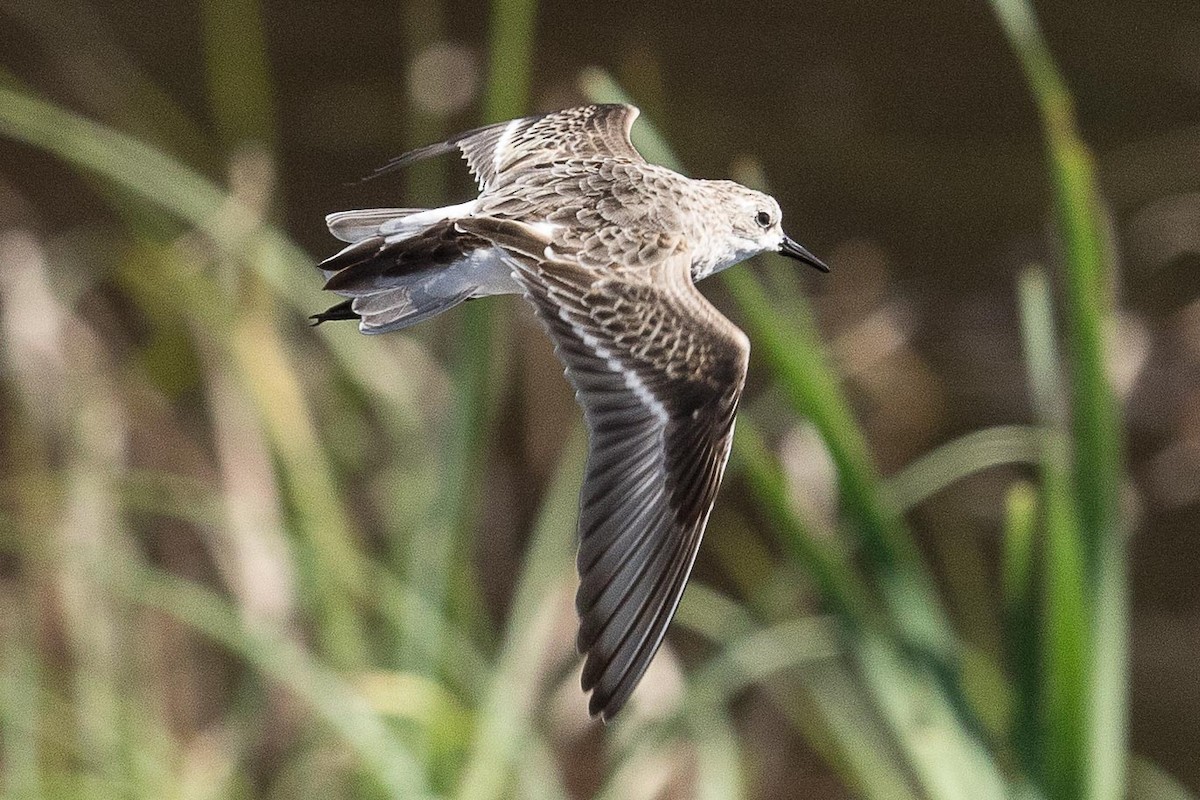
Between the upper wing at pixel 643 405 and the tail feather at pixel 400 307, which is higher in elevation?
the tail feather at pixel 400 307

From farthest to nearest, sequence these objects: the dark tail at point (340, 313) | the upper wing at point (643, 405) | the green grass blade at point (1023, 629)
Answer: the green grass blade at point (1023, 629) → the dark tail at point (340, 313) → the upper wing at point (643, 405)

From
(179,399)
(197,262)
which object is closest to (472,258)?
(197,262)

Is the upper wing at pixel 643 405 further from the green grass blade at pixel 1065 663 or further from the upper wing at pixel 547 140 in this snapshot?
the green grass blade at pixel 1065 663

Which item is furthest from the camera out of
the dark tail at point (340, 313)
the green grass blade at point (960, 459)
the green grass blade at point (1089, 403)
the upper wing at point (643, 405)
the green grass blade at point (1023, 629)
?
the green grass blade at point (960, 459)

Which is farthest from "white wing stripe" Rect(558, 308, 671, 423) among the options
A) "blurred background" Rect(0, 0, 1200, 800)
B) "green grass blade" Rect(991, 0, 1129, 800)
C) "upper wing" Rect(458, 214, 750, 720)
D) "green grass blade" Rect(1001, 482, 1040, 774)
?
"green grass blade" Rect(1001, 482, 1040, 774)

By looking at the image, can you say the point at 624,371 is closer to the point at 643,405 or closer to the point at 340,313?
the point at 643,405

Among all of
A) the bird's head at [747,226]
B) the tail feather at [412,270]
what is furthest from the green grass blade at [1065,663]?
the tail feather at [412,270]

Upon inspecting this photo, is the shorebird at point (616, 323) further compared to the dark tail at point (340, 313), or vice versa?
the dark tail at point (340, 313)

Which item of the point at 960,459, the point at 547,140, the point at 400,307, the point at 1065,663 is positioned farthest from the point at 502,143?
the point at 960,459
